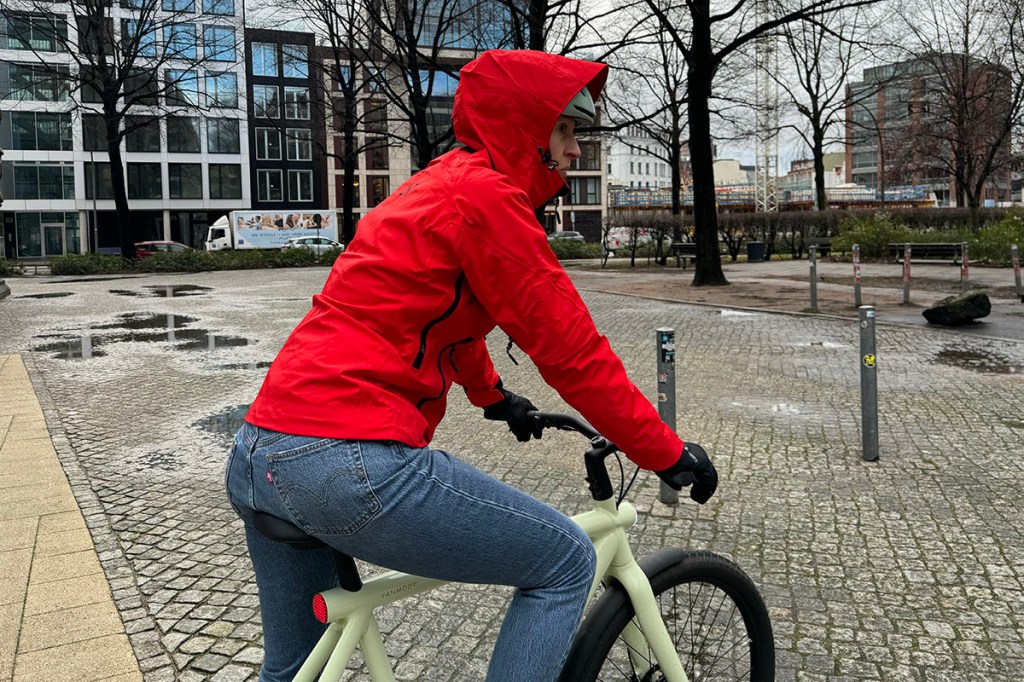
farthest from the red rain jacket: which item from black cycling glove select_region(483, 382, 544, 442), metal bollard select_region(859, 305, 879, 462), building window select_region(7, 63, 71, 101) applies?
building window select_region(7, 63, 71, 101)

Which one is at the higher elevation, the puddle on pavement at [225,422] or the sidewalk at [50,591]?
the puddle on pavement at [225,422]

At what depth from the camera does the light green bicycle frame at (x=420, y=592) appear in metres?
1.97

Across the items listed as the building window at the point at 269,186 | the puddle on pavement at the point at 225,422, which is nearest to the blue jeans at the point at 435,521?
the puddle on pavement at the point at 225,422

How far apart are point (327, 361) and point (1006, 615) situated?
325 cm

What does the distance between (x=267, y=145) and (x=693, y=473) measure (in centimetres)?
7068

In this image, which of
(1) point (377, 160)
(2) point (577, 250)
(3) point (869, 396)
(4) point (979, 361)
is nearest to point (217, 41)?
(2) point (577, 250)

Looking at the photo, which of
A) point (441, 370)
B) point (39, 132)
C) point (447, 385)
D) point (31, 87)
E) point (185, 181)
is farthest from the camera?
point (185, 181)

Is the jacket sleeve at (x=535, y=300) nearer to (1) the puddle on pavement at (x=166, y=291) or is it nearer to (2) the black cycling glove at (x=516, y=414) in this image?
(2) the black cycling glove at (x=516, y=414)

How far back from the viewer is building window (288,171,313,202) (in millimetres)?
70312

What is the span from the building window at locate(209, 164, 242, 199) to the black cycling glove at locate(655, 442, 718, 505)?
6977 centimetres

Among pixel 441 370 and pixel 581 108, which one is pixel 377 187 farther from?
pixel 441 370

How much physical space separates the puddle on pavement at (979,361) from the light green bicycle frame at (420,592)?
867cm

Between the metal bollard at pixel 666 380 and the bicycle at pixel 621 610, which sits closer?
the bicycle at pixel 621 610

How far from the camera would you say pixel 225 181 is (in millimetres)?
67938
